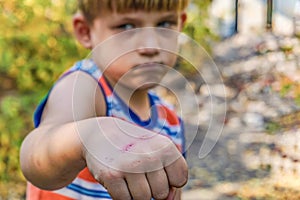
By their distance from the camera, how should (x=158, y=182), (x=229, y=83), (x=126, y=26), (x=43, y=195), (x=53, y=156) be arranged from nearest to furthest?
(x=158, y=182), (x=53, y=156), (x=126, y=26), (x=43, y=195), (x=229, y=83)

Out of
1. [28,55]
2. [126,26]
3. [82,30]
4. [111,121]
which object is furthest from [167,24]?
[28,55]

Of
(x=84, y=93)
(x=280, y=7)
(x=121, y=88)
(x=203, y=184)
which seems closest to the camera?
(x=84, y=93)

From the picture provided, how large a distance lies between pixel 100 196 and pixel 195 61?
52cm

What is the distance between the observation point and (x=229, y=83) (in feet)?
13.1

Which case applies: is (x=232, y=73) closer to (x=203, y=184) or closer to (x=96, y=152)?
(x=203, y=184)

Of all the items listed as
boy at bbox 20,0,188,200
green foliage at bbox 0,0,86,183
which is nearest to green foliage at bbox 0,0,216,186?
green foliage at bbox 0,0,86,183

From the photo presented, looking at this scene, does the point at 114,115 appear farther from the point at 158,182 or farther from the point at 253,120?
the point at 253,120

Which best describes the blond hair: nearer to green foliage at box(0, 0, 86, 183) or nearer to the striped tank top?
the striped tank top

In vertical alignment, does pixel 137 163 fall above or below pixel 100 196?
above

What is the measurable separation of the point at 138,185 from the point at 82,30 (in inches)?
24.5

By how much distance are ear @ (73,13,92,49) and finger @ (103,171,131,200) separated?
23.1 inches

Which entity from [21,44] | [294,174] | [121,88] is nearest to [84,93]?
[121,88]

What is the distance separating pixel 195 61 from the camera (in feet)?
1.75

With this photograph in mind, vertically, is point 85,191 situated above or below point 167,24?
below
